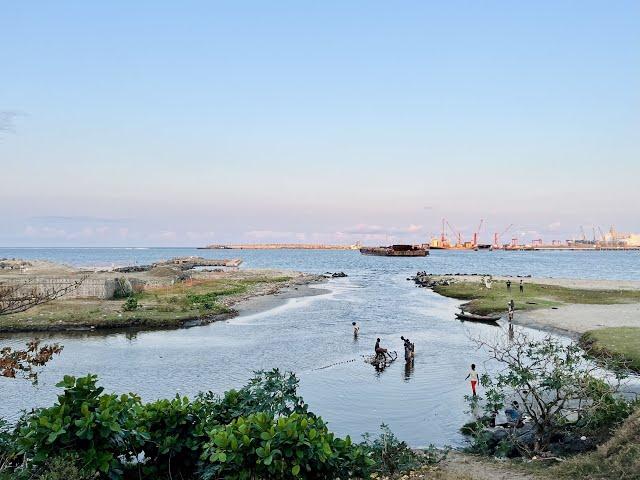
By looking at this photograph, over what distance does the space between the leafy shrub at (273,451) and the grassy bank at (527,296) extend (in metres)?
47.2

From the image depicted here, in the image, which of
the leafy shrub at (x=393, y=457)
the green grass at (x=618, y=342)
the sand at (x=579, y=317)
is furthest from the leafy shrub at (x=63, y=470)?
the sand at (x=579, y=317)

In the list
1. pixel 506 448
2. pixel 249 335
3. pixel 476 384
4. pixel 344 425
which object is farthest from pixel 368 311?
pixel 506 448

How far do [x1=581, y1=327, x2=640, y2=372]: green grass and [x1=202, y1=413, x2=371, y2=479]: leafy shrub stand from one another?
2368 centimetres

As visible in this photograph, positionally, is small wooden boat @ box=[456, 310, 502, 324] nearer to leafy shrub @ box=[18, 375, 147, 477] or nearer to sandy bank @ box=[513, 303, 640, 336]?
sandy bank @ box=[513, 303, 640, 336]

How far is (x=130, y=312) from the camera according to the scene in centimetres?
4756

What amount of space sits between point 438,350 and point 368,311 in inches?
899

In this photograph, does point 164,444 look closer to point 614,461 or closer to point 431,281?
point 614,461

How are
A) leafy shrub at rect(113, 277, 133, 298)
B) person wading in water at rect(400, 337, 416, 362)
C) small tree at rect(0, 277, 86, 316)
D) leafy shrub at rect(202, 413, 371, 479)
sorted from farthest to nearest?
1. leafy shrub at rect(113, 277, 133, 298)
2. person wading in water at rect(400, 337, 416, 362)
3. small tree at rect(0, 277, 86, 316)
4. leafy shrub at rect(202, 413, 371, 479)

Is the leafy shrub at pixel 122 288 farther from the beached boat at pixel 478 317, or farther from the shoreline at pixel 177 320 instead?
the beached boat at pixel 478 317

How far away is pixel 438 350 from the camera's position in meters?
36.1

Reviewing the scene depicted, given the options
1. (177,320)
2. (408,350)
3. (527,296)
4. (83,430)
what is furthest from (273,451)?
(527,296)

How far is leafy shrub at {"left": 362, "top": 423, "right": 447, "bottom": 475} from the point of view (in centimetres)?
1419

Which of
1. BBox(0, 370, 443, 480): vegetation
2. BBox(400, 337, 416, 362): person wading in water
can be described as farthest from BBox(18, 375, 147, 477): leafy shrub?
BBox(400, 337, 416, 362): person wading in water

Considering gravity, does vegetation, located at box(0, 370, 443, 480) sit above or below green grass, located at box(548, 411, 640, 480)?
above
